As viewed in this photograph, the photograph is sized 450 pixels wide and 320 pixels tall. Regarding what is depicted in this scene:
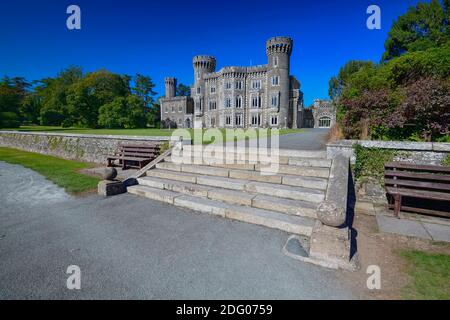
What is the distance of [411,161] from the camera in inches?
207

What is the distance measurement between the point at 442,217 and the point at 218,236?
5086 mm

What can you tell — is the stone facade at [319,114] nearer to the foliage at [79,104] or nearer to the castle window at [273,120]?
the castle window at [273,120]

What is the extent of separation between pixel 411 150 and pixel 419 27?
25.0 meters

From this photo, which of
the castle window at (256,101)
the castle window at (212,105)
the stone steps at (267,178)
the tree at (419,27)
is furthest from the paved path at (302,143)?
the castle window at (212,105)

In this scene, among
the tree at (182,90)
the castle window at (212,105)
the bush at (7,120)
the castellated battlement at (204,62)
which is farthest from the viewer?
the tree at (182,90)

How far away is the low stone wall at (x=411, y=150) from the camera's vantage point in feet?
16.3

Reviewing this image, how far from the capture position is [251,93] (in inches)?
1820

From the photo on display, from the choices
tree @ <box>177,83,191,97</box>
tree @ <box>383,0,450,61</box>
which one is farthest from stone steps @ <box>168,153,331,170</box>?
tree @ <box>177,83,191,97</box>

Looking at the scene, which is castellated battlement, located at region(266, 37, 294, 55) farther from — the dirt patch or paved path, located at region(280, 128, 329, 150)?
the dirt patch

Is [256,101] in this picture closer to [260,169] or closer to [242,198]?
[260,169]

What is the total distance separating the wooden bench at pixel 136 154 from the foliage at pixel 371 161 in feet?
23.9

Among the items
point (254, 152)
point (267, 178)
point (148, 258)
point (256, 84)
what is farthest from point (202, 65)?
point (148, 258)

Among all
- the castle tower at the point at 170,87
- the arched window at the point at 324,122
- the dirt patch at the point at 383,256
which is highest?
the castle tower at the point at 170,87
